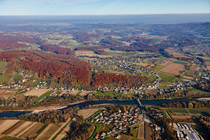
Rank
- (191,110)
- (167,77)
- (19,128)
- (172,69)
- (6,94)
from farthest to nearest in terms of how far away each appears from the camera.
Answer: (172,69) < (167,77) < (6,94) < (191,110) < (19,128)

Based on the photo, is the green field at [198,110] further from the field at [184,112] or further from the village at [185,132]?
the village at [185,132]

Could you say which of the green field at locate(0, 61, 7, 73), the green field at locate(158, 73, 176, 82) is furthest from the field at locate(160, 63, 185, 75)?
the green field at locate(0, 61, 7, 73)

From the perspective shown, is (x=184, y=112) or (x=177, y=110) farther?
(x=177, y=110)

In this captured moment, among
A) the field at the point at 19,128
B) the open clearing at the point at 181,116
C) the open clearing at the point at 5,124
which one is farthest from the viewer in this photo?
the open clearing at the point at 181,116

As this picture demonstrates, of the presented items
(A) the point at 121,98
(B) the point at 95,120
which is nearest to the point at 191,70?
(A) the point at 121,98

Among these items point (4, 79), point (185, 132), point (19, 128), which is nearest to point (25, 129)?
point (19, 128)

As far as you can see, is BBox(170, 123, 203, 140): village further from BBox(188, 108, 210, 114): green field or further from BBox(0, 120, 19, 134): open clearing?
BBox(0, 120, 19, 134): open clearing

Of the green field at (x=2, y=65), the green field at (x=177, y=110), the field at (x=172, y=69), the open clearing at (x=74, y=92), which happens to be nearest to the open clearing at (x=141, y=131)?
the green field at (x=177, y=110)

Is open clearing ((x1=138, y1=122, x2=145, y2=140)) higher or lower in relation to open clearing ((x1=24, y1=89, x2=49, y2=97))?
higher

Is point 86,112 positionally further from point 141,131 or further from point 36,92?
point 36,92

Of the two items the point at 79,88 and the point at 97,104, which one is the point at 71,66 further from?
the point at 97,104

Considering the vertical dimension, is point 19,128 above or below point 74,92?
above
